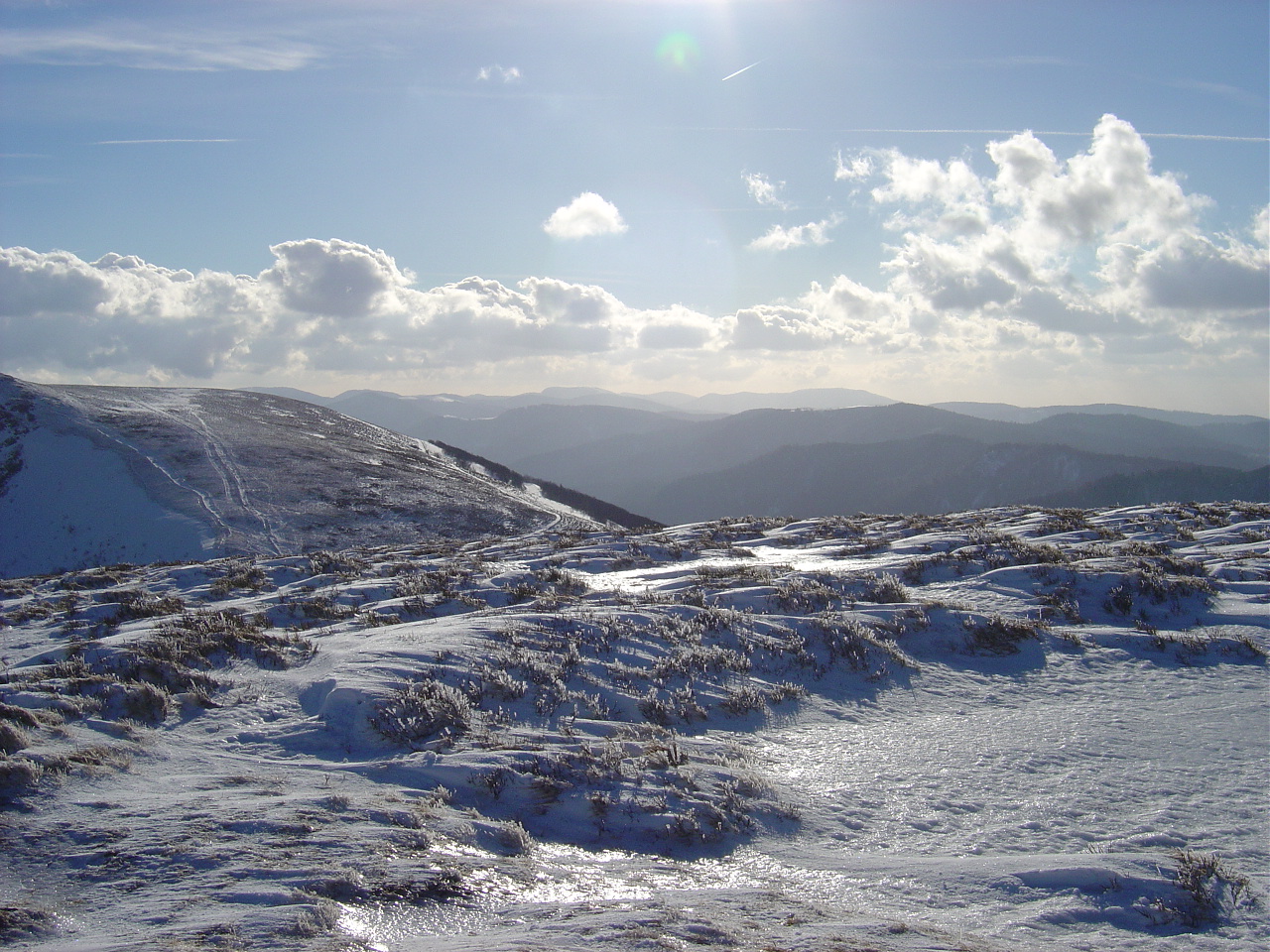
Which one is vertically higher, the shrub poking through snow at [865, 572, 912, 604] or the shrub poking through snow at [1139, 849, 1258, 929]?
the shrub poking through snow at [865, 572, 912, 604]

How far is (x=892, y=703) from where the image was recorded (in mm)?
7465

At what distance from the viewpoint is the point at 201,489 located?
3438 centimetres

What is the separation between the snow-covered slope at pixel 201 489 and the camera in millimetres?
29266

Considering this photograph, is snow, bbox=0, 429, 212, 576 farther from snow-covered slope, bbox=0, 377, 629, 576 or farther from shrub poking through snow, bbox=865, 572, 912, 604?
shrub poking through snow, bbox=865, 572, 912, 604

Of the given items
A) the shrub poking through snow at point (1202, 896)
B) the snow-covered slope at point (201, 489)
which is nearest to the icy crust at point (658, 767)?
the shrub poking through snow at point (1202, 896)

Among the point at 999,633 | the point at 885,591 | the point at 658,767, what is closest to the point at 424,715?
the point at 658,767

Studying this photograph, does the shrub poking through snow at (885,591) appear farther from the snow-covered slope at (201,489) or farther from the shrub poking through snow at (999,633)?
the snow-covered slope at (201,489)

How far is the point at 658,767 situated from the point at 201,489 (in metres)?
35.8

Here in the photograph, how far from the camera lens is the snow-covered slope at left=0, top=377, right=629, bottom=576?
29266 millimetres

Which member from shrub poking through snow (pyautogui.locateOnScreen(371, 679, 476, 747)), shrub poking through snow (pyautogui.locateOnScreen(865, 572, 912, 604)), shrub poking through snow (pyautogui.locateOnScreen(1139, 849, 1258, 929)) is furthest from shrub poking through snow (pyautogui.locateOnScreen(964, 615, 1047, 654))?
shrub poking through snow (pyautogui.locateOnScreen(371, 679, 476, 747))

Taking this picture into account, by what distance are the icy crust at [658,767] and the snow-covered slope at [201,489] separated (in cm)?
1967

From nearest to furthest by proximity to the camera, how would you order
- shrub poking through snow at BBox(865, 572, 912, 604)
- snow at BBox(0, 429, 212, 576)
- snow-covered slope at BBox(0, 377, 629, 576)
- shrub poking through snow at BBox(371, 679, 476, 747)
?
shrub poking through snow at BBox(371, 679, 476, 747) → shrub poking through snow at BBox(865, 572, 912, 604) → snow at BBox(0, 429, 212, 576) → snow-covered slope at BBox(0, 377, 629, 576)

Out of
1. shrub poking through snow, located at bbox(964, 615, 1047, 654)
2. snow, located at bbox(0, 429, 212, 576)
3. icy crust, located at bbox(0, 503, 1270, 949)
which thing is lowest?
snow, located at bbox(0, 429, 212, 576)

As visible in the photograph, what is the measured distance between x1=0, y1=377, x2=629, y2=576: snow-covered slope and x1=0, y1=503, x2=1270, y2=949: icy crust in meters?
19.7
